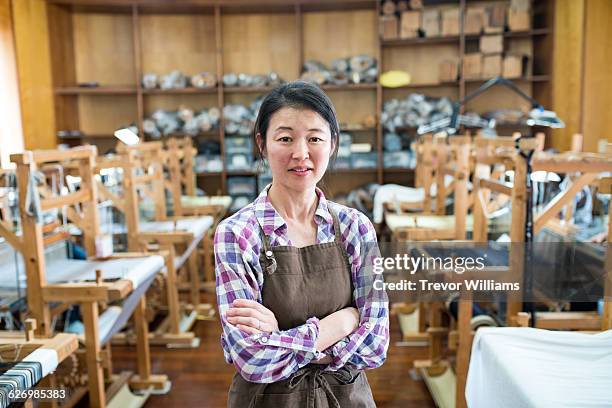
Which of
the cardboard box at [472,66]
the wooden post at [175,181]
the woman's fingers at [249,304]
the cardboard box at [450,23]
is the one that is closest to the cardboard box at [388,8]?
the cardboard box at [450,23]

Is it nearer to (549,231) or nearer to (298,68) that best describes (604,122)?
(549,231)

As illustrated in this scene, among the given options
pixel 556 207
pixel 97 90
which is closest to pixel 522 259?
pixel 556 207

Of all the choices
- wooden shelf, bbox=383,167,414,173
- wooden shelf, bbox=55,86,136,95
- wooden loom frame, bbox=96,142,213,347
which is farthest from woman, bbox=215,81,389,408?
wooden shelf, bbox=55,86,136,95

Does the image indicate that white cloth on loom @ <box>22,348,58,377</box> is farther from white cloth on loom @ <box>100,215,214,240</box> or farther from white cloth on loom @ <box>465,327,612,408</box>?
white cloth on loom @ <box>100,215,214,240</box>

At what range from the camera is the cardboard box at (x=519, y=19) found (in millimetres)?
5457

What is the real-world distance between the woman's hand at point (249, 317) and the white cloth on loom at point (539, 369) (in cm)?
65

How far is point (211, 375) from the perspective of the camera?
3004 mm

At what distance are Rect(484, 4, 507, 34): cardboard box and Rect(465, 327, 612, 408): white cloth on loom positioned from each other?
4475mm

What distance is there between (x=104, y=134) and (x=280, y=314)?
516 cm

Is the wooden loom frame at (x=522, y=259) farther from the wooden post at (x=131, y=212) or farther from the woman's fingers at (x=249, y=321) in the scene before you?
the wooden post at (x=131, y=212)

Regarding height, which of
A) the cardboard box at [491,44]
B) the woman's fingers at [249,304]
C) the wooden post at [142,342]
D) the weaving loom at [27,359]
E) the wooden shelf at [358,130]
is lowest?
the wooden post at [142,342]

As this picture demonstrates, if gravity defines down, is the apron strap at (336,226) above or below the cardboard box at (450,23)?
below

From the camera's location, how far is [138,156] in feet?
12.0

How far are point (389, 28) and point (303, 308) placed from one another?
486cm
